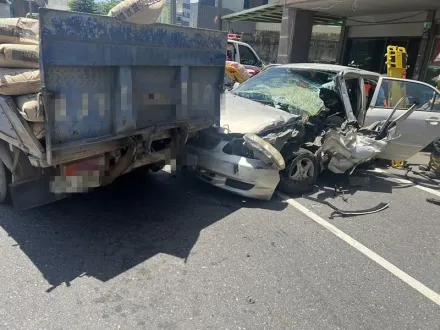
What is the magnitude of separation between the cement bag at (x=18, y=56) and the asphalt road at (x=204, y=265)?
153cm

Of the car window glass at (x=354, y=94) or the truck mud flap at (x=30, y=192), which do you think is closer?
the truck mud flap at (x=30, y=192)

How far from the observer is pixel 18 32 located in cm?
348

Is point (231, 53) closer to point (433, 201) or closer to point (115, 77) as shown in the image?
point (433, 201)

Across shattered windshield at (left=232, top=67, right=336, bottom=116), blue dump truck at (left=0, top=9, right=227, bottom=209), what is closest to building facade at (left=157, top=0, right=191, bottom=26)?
shattered windshield at (left=232, top=67, right=336, bottom=116)

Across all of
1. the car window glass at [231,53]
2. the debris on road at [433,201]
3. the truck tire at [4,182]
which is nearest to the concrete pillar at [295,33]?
the car window glass at [231,53]

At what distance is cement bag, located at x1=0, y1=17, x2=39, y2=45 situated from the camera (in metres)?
3.43

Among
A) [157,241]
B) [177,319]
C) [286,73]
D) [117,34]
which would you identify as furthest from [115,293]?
[286,73]

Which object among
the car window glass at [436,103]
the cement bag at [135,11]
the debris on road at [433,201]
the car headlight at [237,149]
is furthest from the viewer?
the car window glass at [436,103]

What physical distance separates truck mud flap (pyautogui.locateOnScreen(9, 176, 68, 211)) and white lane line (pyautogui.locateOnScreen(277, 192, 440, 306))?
283cm

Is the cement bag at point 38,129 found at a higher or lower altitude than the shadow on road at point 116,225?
higher

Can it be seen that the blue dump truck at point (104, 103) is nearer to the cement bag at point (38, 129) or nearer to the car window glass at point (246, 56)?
the cement bag at point (38, 129)

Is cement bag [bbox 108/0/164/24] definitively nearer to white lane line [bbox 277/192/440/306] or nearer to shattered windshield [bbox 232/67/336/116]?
shattered windshield [bbox 232/67/336/116]

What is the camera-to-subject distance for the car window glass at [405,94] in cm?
594

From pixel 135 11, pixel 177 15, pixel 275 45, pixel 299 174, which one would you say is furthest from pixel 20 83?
pixel 177 15
